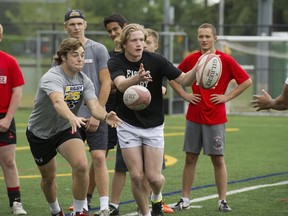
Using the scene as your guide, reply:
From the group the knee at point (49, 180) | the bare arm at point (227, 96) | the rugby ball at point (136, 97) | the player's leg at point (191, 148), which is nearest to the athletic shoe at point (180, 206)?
the player's leg at point (191, 148)

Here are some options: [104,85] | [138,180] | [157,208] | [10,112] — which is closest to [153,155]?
[138,180]

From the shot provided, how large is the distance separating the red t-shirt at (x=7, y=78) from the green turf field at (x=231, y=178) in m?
1.23

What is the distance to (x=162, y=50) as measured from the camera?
27.0m

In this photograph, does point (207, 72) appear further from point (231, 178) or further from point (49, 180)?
point (231, 178)

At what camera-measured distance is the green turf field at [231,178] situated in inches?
398

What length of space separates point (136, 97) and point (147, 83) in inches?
20.7

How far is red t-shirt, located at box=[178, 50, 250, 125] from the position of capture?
33.4ft

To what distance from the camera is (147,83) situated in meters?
8.94

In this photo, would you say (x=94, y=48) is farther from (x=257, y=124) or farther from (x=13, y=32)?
(x=13, y=32)

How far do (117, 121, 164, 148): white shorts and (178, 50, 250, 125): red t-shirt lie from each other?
1.38m

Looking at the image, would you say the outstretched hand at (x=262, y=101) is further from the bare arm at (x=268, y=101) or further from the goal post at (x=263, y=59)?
→ the goal post at (x=263, y=59)

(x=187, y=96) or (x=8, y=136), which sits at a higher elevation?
(x=187, y=96)

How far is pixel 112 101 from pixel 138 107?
1602 millimetres

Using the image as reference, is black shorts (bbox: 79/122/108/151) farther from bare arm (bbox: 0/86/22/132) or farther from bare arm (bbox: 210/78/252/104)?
bare arm (bbox: 210/78/252/104)
